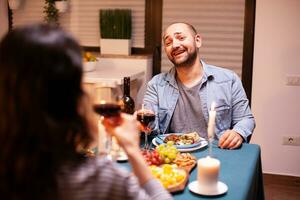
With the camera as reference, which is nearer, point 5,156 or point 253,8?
point 5,156

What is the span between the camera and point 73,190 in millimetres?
879

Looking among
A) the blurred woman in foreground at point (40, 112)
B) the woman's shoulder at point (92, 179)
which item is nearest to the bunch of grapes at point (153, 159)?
the woman's shoulder at point (92, 179)

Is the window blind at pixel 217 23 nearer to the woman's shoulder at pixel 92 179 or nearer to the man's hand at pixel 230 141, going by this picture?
the man's hand at pixel 230 141

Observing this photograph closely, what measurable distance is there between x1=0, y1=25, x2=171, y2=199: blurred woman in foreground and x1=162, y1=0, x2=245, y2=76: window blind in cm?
293

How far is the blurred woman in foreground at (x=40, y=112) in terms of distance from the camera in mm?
792

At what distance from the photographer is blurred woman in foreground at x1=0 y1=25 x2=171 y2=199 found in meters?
0.79

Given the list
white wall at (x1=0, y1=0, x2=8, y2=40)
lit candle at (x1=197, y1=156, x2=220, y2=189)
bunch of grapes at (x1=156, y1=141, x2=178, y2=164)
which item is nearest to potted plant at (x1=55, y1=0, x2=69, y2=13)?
white wall at (x1=0, y1=0, x2=8, y2=40)

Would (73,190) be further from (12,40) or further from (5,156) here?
(12,40)

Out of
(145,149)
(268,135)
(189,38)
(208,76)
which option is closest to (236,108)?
(208,76)

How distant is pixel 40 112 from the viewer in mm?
795

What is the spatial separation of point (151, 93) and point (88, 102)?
1641 mm

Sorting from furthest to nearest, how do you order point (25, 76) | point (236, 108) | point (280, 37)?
point (280, 37) < point (236, 108) < point (25, 76)

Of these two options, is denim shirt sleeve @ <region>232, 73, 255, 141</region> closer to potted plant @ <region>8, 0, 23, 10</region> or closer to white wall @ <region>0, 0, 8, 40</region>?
potted plant @ <region>8, 0, 23, 10</region>

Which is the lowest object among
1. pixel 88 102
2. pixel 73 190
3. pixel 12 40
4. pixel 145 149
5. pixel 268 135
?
pixel 268 135
